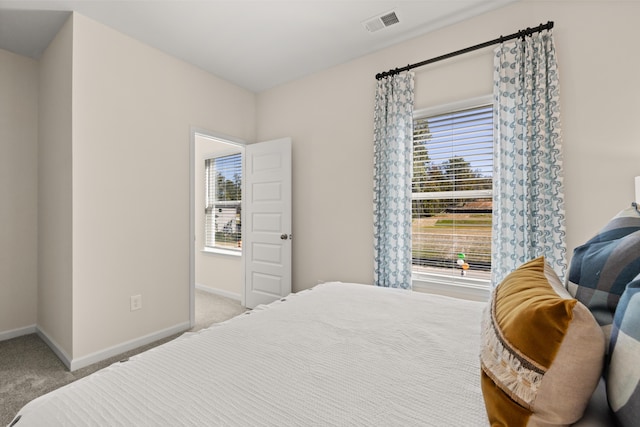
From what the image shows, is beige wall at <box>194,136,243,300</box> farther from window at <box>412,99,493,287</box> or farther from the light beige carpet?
window at <box>412,99,493,287</box>

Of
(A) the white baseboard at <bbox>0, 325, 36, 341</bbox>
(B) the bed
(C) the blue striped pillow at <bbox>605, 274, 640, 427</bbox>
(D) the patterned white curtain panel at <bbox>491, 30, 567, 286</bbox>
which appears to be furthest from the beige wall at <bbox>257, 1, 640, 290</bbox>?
(A) the white baseboard at <bbox>0, 325, 36, 341</bbox>

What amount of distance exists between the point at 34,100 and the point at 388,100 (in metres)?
3.64

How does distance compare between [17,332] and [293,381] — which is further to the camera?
[17,332]

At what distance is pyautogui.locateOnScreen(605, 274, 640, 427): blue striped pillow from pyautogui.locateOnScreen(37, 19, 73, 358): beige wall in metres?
3.15

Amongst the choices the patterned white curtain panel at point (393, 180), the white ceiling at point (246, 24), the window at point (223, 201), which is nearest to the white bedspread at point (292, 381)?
the patterned white curtain panel at point (393, 180)

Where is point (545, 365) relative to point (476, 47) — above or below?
below

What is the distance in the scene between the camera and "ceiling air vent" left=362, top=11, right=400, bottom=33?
2.53m

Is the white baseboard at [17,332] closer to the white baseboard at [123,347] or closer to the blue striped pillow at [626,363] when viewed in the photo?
the white baseboard at [123,347]

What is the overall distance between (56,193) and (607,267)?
3.64 metres

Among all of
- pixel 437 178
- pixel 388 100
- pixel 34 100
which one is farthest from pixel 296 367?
pixel 34 100

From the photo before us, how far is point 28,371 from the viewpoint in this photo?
2.34m

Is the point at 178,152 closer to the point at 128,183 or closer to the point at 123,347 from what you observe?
the point at 128,183

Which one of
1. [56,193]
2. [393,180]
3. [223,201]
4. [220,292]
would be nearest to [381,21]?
[393,180]

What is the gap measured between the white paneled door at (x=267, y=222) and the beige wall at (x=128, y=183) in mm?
855
